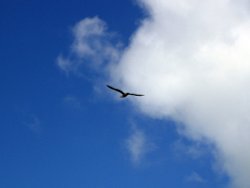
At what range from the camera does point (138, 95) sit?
91.0m

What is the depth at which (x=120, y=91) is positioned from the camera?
324ft

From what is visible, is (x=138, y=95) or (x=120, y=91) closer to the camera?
(x=138, y=95)

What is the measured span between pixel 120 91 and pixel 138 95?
8493mm
